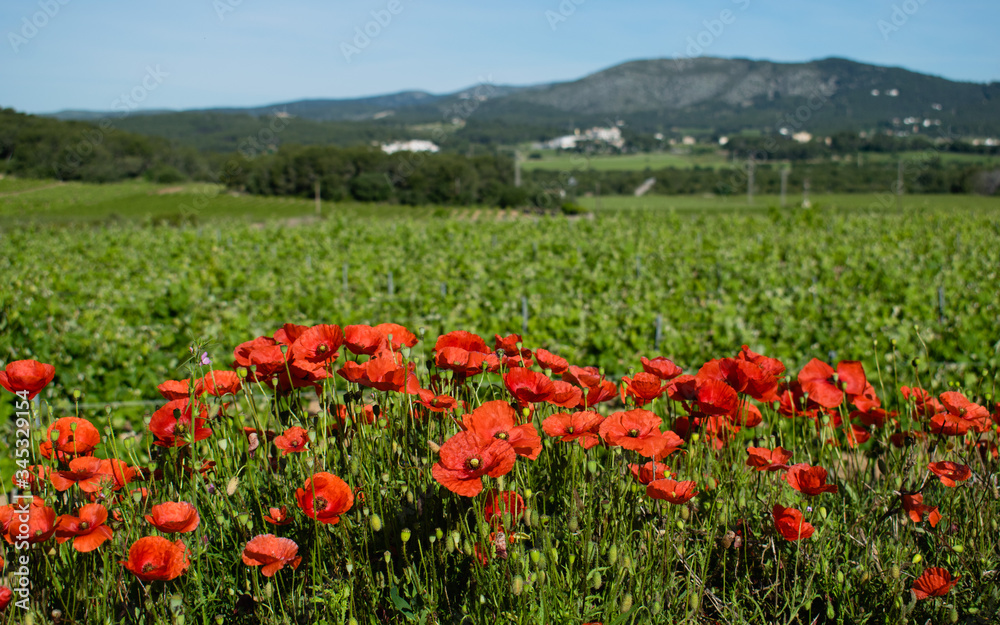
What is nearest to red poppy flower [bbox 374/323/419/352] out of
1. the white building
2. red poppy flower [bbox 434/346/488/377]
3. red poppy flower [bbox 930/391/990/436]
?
red poppy flower [bbox 434/346/488/377]

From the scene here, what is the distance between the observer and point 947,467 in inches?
55.6

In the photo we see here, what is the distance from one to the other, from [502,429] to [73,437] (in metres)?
0.92

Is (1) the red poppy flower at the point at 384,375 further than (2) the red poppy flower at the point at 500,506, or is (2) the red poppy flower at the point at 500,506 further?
(1) the red poppy flower at the point at 384,375

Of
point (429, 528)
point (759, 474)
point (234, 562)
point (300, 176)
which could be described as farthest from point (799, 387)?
point (300, 176)

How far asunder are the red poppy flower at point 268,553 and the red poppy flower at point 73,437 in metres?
0.56

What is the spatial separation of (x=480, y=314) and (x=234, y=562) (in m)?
6.33

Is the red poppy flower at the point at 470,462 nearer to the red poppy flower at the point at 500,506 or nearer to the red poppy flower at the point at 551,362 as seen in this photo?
the red poppy flower at the point at 500,506

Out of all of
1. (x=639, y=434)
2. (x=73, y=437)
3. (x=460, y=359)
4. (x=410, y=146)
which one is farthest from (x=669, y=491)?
(x=410, y=146)

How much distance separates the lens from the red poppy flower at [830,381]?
1650 millimetres

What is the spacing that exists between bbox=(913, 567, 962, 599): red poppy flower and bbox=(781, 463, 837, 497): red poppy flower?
0.21m

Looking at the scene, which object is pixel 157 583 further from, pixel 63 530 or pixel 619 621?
pixel 619 621

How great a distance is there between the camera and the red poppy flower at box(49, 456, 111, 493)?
125 centimetres

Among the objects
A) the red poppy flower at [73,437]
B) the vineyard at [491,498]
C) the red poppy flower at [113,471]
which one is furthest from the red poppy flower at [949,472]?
the red poppy flower at [73,437]

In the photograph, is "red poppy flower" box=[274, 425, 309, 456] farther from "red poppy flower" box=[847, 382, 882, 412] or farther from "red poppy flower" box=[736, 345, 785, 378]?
"red poppy flower" box=[847, 382, 882, 412]
